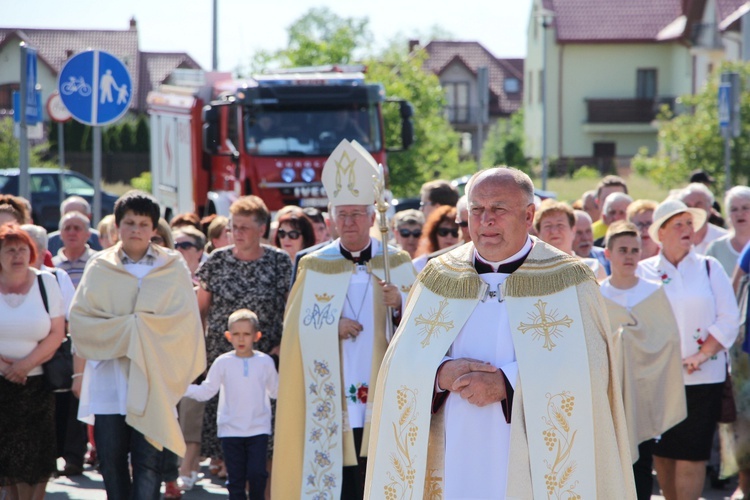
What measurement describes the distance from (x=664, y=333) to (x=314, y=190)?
9446 mm

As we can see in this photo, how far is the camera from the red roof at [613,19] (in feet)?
170

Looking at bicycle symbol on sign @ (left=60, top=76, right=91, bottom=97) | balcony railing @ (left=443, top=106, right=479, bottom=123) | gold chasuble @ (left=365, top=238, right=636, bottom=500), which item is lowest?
gold chasuble @ (left=365, top=238, right=636, bottom=500)

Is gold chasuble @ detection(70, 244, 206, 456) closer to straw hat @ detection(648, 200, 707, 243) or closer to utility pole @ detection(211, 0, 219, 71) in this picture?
straw hat @ detection(648, 200, 707, 243)

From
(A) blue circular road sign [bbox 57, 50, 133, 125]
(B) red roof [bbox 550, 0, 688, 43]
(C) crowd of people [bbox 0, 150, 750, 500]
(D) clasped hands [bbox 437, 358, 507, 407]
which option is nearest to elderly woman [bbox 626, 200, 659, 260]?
Answer: (C) crowd of people [bbox 0, 150, 750, 500]

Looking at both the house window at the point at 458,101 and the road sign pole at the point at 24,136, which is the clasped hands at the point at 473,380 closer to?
the road sign pole at the point at 24,136

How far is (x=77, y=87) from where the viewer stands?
10773mm

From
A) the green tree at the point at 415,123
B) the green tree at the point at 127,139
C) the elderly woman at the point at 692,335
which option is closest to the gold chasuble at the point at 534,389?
the elderly woman at the point at 692,335

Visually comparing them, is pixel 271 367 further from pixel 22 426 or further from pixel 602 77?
pixel 602 77

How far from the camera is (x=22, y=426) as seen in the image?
7.61 meters

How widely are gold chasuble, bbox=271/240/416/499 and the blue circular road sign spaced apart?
401 centimetres

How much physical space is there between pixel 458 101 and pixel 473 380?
67018 millimetres

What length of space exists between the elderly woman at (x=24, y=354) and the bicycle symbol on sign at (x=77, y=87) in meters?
3.38

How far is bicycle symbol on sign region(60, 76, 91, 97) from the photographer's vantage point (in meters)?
10.8

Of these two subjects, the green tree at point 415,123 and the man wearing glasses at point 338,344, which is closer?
the man wearing glasses at point 338,344
